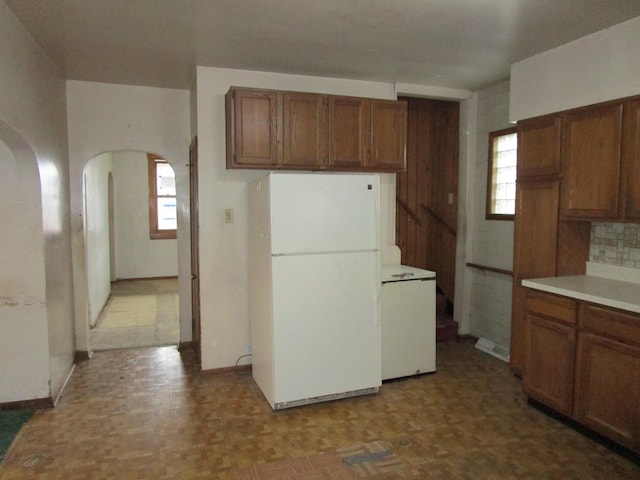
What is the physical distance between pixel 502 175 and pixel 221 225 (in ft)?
8.70

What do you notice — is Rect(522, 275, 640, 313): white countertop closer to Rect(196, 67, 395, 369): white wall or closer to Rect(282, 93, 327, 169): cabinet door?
Rect(282, 93, 327, 169): cabinet door

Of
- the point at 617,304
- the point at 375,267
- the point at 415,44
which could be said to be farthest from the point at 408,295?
the point at 415,44

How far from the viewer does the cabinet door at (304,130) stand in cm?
350

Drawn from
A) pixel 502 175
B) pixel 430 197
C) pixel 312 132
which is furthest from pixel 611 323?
pixel 430 197

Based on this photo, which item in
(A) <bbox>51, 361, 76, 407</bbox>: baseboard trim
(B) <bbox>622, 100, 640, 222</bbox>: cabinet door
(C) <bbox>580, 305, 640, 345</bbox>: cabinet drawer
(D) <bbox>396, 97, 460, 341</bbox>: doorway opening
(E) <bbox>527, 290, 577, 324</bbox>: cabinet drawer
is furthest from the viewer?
(D) <bbox>396, 97, 460, 341</bbox>: doorway opening

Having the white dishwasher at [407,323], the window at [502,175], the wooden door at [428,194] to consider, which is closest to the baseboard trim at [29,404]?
the white dishwasher at [407,323]

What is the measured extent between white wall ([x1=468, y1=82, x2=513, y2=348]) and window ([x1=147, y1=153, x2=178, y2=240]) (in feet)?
19.1

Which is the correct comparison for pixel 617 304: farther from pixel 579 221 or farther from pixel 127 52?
Answer: pixel 127 52

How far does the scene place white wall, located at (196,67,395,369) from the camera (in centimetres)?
372

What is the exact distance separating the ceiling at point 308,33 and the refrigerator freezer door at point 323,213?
3.13ft

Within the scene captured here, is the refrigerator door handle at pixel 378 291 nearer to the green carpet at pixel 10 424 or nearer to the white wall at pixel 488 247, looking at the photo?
the white wall at pixel 488 247

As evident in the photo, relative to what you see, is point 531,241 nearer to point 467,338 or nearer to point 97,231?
point 467,338

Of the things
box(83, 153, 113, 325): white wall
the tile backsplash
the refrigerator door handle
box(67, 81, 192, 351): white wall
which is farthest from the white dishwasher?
box(83, 153, 113, 325): white wall

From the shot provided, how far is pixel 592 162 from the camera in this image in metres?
2.98
